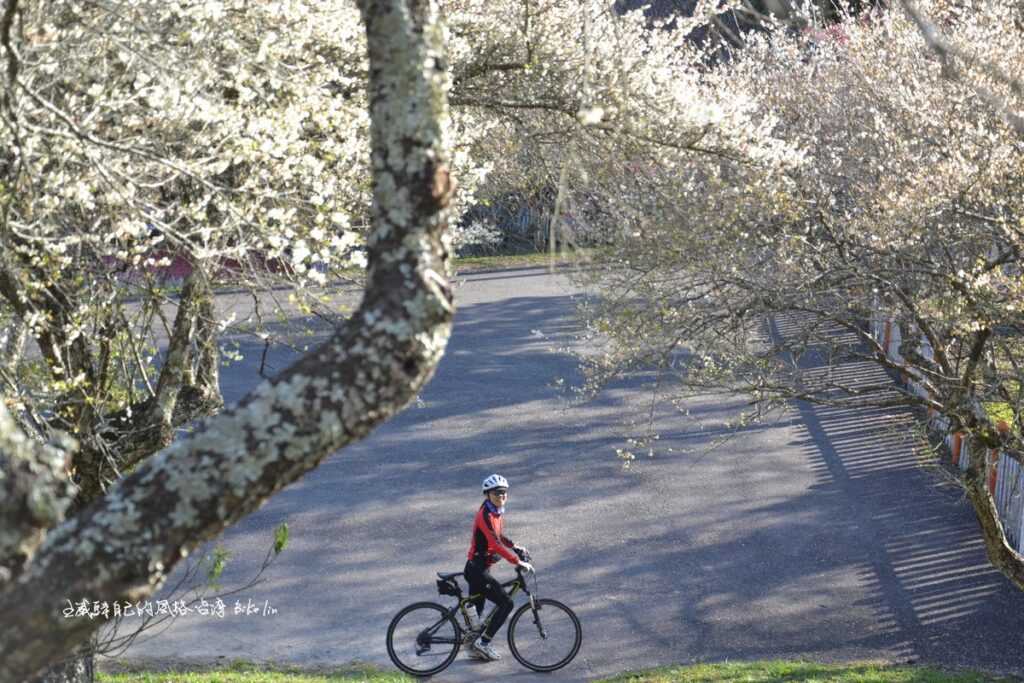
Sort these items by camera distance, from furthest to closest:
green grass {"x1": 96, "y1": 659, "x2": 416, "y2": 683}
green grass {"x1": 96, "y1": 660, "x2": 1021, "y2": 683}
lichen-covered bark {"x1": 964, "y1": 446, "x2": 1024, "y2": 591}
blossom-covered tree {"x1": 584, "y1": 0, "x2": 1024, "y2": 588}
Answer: green grass {"x1": 96, "y1": 660, "x2": 1021, "y2": 683} → green grass {"x1": 96, "y1": 659, "x2": 416, "y2": 683} → lichen-covered bark {"x1": 964, "y1": 446, "x2": 1024, "y2": 591} → blossom-covered tree {"x1": 584, "y1": 0, "x2": 1024, "y2": 588}

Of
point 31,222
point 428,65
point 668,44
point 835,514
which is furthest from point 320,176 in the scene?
point 835,514

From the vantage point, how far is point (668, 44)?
777cm

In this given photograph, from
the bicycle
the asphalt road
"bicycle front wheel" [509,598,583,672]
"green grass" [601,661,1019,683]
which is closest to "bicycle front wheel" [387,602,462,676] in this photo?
the bicycle

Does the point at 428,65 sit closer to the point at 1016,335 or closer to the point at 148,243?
the point at 148,243

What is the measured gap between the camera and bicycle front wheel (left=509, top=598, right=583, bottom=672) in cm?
979

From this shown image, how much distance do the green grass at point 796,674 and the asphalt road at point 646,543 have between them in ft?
0.89

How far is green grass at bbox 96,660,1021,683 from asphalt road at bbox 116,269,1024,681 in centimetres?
25

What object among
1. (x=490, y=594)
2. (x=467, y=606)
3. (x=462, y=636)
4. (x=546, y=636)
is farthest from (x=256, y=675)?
(x=546, y=636)

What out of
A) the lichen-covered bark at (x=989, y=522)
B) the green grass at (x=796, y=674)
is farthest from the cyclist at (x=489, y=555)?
the lichen-covered bark at (x=989, y=522)

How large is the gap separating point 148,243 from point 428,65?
3.77 meters

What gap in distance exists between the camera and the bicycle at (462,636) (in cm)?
980

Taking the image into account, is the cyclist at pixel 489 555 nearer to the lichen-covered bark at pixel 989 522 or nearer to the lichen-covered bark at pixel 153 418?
the lichen-covered bark at pixel 153 418

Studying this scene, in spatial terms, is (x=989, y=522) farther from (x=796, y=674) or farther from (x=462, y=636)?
(x=462, y=636)

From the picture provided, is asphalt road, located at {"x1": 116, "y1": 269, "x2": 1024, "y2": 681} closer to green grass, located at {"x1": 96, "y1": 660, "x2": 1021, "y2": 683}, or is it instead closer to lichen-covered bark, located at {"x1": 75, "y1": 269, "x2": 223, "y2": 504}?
green grass, located at {"x1": 96, "y1": 660, "x2": 1021, "y2": 683}
